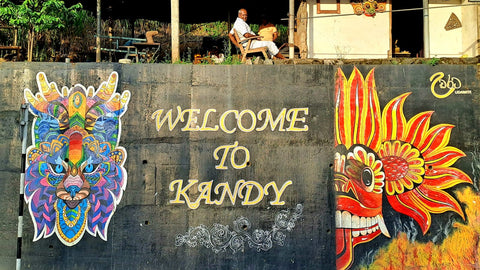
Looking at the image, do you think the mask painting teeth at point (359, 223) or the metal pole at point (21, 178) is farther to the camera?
the mask painting teeth at point (359, 223)

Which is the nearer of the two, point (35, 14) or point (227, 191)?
point (227, 191)

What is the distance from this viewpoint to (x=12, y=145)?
356 inches

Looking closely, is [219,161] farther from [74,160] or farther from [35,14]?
[35,14]

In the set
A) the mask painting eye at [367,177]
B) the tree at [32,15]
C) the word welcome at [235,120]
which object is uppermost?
the tree at [32,15]

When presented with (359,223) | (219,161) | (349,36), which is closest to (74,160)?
(219,161)

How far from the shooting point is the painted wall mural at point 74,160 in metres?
8.80

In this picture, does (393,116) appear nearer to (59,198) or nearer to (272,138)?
(272,138)

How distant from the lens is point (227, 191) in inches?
353

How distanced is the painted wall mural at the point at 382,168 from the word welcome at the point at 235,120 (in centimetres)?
88

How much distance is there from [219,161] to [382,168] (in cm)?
315

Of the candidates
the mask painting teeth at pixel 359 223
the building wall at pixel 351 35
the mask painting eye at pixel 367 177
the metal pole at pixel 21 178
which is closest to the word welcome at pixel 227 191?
the mask painting teeth at pixel 359 223

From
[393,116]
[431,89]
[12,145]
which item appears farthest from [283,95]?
[12,145]

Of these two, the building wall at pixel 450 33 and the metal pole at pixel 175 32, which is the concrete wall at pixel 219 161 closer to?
the metal pole at pixel 175 32

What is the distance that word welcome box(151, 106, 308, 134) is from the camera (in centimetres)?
910
